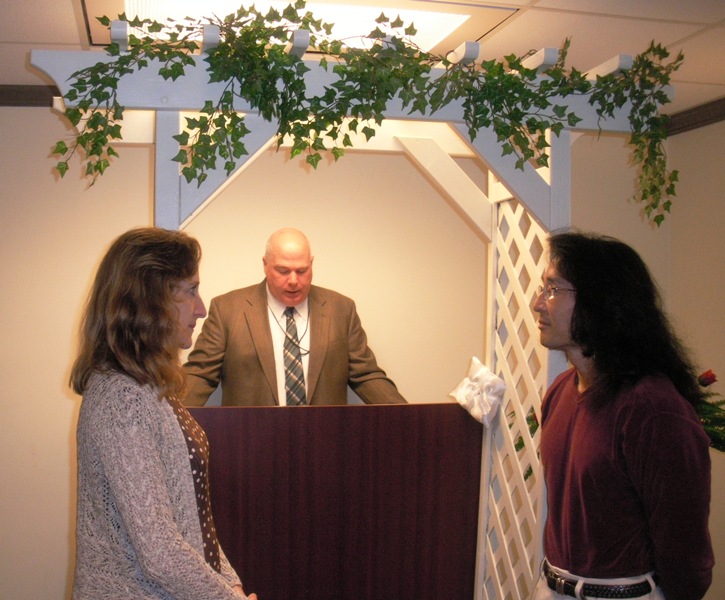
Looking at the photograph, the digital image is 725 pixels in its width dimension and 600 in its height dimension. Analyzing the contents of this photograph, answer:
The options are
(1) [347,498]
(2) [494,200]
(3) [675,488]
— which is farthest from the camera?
(2) [494,200]

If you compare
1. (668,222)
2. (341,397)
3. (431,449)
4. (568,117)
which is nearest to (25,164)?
(341,397)

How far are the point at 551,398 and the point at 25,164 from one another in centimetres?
280

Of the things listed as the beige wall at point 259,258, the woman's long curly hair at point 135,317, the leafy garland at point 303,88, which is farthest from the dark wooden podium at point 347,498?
the beige wall at point 259,258

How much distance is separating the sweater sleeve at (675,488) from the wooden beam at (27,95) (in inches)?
121

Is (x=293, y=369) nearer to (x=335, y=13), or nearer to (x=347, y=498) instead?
(x=347, y=498)

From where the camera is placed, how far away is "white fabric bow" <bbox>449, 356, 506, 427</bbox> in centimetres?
276

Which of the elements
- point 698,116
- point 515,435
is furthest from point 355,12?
point 698,116

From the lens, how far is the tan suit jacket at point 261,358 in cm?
325

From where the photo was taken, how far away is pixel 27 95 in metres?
3.59

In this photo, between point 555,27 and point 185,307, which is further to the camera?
point 555,27

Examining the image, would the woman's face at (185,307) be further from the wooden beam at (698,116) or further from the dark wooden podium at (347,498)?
the wooden beam at (698,116)

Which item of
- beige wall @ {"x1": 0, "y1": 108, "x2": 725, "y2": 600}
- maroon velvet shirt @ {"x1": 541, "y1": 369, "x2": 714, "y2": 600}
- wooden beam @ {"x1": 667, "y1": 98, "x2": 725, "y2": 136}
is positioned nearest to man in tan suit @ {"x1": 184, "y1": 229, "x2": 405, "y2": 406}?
beige wall @ {"x1": 0, "y1": 108, "x2": 725, "y2": 600}

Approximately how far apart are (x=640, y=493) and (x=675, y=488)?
0.27 feet

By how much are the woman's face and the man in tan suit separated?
1719mm
